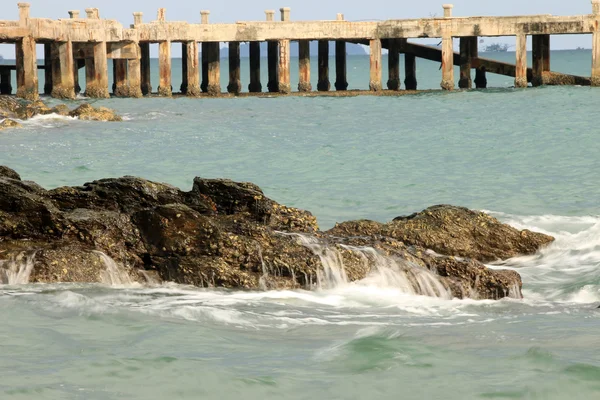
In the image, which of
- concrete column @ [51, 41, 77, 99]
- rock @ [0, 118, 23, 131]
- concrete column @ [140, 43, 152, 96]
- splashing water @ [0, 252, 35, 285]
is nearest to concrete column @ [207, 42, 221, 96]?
concrete column @ [140, 43, 152, 96]

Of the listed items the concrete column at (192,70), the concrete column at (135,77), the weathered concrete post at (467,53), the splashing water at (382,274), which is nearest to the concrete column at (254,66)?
the concrete column at (192,70)

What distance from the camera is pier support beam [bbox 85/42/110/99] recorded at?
123 feet

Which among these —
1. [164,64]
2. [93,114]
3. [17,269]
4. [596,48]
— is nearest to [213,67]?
[164,64]

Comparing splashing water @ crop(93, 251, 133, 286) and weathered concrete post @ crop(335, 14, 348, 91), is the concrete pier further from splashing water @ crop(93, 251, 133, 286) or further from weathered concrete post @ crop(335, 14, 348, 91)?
splashing water @ crop(93, 251, 133, 286)

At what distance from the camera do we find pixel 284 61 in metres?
39.0

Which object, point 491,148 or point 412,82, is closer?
point 491,148

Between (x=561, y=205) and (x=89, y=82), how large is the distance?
24.4m

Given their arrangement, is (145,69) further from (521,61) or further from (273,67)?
(521,61)

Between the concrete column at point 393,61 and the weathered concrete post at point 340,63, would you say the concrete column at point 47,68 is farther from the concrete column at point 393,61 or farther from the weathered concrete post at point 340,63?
the concrete column at point 393,61

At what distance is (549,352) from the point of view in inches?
328

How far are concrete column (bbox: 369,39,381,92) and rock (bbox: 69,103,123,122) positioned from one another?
1056 centimetres

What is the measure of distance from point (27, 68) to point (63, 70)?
189 cm

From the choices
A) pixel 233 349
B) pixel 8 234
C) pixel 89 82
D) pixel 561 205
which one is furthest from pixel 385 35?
pixel 233 349

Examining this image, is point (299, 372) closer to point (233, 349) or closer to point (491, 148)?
point (233, 349)
